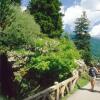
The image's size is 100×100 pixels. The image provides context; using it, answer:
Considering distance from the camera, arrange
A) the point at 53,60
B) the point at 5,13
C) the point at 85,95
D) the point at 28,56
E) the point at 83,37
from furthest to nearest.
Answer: the point at 83,37 < the point at 28,56 < the point at 53,60 < the point at 85,95 < the point at 5,13

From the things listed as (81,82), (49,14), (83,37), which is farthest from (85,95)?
(83,37)

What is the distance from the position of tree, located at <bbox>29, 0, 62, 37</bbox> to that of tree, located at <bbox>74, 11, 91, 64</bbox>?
21.4 metres

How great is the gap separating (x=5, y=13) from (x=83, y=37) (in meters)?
57.3

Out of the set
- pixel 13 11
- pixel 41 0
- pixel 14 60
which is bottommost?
pixel 14 60

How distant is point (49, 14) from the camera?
5747 centimetres

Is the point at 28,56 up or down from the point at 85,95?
up

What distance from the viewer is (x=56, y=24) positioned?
57.6 meters

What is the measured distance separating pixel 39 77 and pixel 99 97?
7724mm

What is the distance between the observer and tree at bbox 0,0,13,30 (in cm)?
2576

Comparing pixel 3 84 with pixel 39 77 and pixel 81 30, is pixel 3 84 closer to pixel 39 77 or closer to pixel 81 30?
pixel 39 77

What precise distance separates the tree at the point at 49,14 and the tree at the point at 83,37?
70.2ft

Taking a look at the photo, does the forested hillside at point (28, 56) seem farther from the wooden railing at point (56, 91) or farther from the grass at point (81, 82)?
the wooden railing at point (56, 91)

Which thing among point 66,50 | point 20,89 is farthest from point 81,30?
point 20,89

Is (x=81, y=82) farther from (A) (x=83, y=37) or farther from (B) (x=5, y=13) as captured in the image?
(A) (x=83, y=37)
